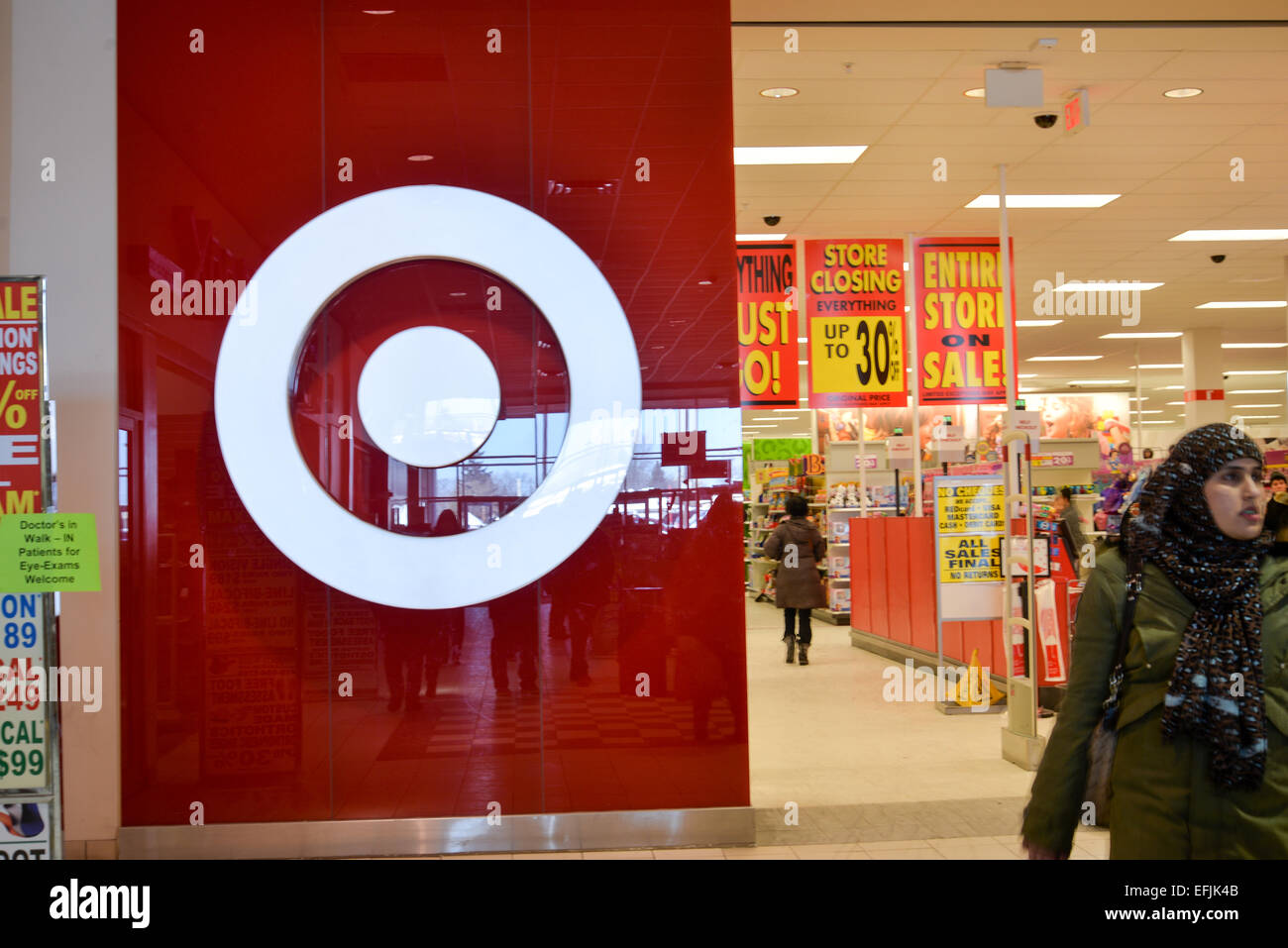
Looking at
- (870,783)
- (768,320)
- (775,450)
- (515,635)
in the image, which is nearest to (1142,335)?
(775,450)

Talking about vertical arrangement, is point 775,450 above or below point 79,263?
below

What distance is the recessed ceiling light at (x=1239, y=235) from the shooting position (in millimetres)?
9672

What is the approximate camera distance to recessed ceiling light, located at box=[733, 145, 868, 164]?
7.20 m

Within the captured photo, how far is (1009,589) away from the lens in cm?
605

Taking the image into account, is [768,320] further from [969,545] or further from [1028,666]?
[1028,666]

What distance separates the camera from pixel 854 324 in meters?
8.88

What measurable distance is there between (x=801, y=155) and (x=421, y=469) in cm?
435

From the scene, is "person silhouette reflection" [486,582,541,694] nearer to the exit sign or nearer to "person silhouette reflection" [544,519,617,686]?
"person silhouette reflection" [544,519,617,686]

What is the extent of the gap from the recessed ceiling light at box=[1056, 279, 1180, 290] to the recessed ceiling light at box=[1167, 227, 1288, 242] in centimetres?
188

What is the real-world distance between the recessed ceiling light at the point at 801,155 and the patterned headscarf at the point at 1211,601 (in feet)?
18.5

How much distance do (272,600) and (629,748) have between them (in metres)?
1.68

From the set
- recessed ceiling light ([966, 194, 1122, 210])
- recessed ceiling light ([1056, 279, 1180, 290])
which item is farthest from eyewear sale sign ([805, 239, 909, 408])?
recessed ceiling light ([1056, 279, 1180, 290])

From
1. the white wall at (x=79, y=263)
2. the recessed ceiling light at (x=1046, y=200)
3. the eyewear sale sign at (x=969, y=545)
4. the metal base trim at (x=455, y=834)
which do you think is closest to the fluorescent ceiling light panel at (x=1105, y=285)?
the recessed ceiling light at (x=1046, y=200)
